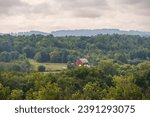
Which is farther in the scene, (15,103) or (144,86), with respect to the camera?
(144,86)

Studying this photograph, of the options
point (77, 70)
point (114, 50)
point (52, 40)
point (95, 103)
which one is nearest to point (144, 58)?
point (114, 50)

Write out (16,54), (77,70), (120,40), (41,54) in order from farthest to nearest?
(120,40), (16,54), (41,54), (77,70)

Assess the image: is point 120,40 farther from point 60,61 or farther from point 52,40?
point 60,61

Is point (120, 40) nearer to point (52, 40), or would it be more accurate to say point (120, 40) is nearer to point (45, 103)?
point (52, 40)

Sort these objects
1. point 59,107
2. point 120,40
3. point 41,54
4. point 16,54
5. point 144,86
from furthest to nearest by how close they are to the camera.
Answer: point 120,40, point 16,54, point 41,54, point 144,86, point 59,107

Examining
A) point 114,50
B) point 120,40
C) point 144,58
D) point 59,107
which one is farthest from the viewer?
point 120,40

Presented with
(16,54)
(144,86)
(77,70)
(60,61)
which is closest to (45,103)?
(144,86)

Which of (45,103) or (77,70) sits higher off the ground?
(45,103)

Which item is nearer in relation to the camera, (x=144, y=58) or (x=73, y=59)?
(x=73, y=59)

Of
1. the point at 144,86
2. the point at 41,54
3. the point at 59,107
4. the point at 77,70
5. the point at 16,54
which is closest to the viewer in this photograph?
the point at 59,107
